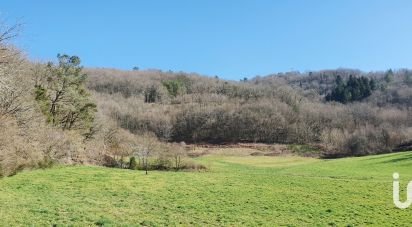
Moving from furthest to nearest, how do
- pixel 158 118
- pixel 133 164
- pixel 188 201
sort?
pixel 158 118 < pixel 133 164 < pixel 188 201

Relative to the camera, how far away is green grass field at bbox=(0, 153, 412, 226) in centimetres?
1966

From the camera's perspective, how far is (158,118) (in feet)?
438

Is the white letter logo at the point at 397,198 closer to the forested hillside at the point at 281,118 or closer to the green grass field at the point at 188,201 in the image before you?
the green grass field at the point at 188,201

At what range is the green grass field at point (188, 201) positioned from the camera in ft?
64.5

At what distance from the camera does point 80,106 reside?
5141cm

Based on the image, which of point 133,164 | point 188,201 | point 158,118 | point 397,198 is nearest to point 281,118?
point 158,118

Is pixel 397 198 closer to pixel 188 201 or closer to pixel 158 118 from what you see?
pixel 188 201

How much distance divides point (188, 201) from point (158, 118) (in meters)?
110

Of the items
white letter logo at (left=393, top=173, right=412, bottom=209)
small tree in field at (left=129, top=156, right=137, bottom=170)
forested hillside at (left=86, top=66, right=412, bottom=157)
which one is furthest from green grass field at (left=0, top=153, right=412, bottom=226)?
forested hillside at (left=86, top=66, right=412, bottom=157)

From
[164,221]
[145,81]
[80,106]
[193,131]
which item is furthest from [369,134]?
[145,81]

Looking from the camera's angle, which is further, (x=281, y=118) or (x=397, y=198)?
(x=281, y=118)

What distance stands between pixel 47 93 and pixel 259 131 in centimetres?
9268

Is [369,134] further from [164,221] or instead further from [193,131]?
[164,221]

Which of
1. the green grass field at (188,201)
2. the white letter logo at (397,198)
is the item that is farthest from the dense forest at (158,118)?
the white letter logo at (397,198)
